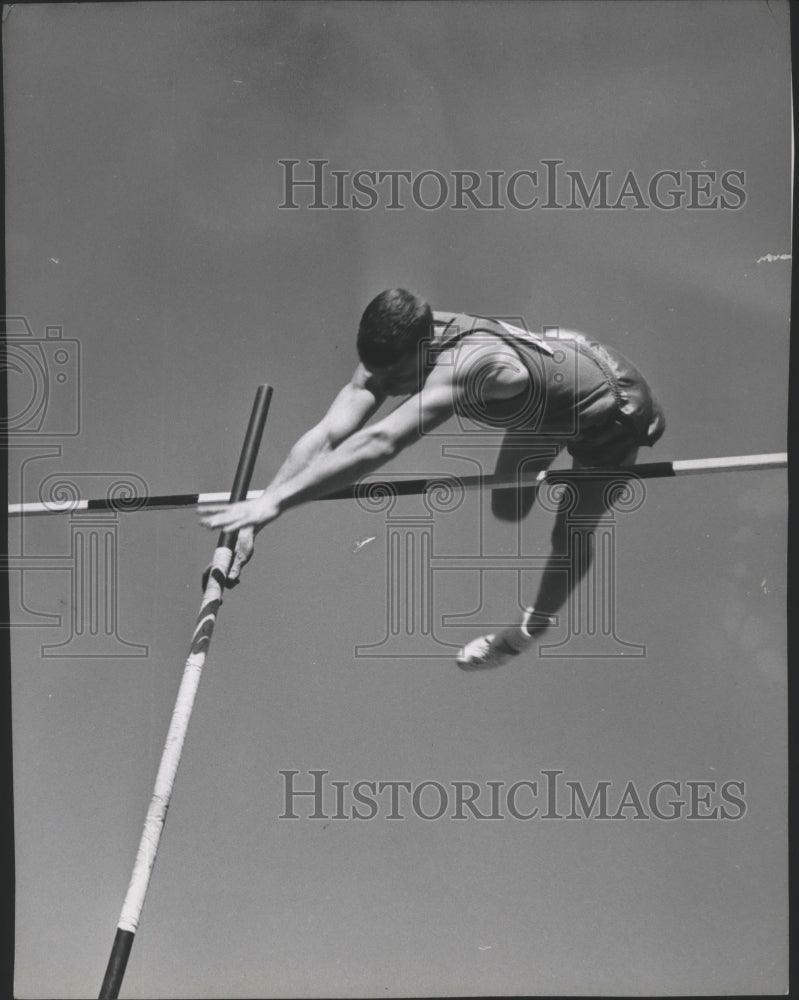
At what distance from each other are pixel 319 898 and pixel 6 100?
2.45m

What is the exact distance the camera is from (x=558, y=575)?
2906mm

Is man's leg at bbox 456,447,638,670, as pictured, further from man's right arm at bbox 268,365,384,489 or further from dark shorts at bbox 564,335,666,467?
man's right arm at bbox 268,365,384,489

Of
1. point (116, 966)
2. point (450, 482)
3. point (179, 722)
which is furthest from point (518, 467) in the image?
point (116, 966)

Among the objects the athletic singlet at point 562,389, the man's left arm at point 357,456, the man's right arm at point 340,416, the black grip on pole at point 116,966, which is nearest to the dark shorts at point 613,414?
the athletic singlet at point 562,389

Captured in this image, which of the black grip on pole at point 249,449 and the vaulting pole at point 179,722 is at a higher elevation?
the black grip on pole at point 249,449

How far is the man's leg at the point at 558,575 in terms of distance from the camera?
2.90 meters

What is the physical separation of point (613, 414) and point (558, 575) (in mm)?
485

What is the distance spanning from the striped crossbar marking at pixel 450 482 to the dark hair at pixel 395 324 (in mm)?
359

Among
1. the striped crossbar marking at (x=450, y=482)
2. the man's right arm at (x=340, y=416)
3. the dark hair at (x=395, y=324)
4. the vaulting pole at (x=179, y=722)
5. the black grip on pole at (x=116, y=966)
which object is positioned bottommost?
the black grip on pole at (x=116, y=966)

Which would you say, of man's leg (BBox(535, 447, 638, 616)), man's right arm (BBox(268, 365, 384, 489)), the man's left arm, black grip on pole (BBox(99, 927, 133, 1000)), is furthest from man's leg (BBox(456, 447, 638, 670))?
black grip on pole (BBox(99, 927, 133, 1000))

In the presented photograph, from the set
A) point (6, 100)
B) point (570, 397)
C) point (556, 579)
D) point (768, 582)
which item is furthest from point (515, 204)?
point (6, 100)

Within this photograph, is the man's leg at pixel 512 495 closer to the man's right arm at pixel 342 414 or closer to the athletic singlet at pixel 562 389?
the athletic singlet at pixel 562 389

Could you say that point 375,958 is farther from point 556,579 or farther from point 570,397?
point 570,397

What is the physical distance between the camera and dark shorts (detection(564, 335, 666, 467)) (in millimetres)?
2902
